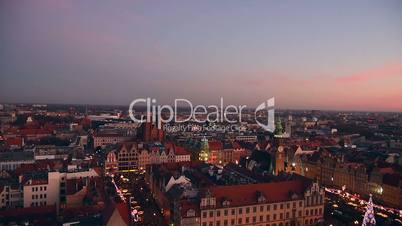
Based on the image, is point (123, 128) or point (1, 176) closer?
point (1, 176)

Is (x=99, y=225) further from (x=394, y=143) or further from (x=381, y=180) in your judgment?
(x=394, y=143)

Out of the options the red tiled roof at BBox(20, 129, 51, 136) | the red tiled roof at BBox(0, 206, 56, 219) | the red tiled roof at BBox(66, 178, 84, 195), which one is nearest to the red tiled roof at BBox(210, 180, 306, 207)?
the red tiled roof at BBox(66, 178, 84, 195)

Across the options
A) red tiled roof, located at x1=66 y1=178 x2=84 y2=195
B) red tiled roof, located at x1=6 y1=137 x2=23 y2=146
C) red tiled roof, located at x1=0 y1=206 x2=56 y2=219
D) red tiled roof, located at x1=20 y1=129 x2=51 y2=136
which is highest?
red tiled roof, located at x1=20 y1=129 x2=51 y2=136

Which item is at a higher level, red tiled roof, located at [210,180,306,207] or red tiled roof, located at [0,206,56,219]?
red tiled roof, located at [210,180,306,207]

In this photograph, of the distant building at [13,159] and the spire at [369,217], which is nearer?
the spire at [369,217]

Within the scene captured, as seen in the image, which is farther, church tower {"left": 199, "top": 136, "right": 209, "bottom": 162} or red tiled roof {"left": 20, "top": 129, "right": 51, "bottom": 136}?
red tiled roof {"left": 20, "top": 129, "right": 51, "bottom": 136}

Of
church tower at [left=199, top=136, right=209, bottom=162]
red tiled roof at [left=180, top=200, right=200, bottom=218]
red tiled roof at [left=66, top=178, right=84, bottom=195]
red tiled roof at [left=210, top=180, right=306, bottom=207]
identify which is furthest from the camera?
church tower at [left=199, top=136, right=209, bottom=162]

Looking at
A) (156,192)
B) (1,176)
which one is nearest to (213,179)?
(156,192)

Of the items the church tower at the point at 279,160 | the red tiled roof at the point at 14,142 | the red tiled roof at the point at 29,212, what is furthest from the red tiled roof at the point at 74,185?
the red tiled roof at the point at 14,142

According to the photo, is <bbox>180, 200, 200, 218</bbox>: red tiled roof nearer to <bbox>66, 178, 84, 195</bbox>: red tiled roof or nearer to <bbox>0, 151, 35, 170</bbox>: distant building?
<bbox>66, 178, 84, 195</bbox>: red tiled roof

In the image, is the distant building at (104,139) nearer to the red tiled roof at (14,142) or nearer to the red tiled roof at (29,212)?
the red tiled roof at (14,142)

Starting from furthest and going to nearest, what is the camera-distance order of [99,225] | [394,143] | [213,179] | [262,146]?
1. [394,143]
2. [262,146]
3. [213,179]
4. [99,225]
